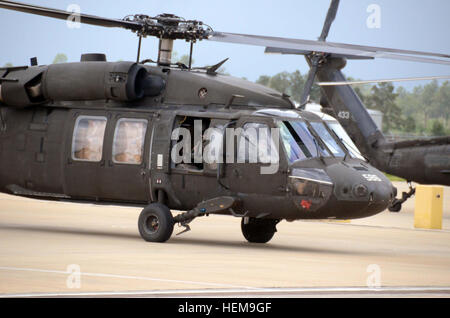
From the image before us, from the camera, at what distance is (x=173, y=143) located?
15.5 meters

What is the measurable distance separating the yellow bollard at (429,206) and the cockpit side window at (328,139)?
7.61m

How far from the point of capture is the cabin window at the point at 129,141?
15.8m

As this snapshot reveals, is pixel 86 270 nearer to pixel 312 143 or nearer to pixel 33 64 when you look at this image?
pixel 312 143

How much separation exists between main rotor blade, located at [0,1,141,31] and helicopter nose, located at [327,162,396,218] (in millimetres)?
4239

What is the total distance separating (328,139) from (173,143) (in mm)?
2658

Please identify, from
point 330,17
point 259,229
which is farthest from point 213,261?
point 330,17

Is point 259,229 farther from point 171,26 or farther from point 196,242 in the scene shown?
point 171,26

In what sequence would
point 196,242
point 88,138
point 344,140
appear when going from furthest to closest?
point 88,138 → point 196,242 → point 344,140

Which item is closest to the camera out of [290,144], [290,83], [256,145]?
[290,144]

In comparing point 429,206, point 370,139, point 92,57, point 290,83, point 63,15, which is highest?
point 290,83

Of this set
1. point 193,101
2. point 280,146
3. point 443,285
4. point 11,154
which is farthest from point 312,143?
point 11,154

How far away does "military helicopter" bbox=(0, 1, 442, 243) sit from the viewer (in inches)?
571

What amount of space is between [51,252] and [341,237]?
7.46 metres

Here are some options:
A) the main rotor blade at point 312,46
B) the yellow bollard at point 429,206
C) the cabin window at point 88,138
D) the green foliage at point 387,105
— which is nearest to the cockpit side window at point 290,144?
the main rotor blade at point 312,46
